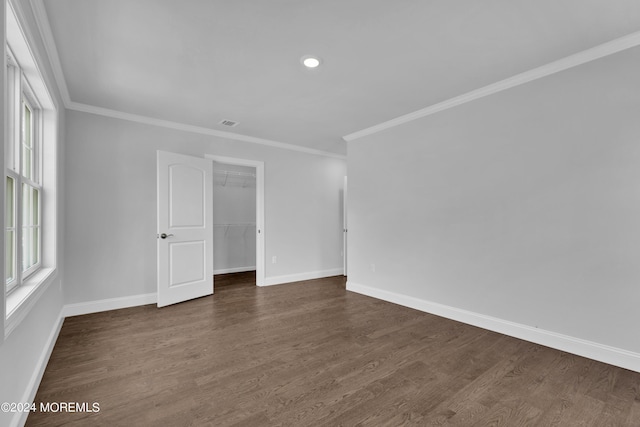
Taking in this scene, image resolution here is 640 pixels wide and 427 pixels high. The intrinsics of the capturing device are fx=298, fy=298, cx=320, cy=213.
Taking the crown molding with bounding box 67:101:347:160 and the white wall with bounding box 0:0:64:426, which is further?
the crown molding with bounding box 67:101:347:160

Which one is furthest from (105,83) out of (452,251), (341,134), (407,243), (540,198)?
(540,198)

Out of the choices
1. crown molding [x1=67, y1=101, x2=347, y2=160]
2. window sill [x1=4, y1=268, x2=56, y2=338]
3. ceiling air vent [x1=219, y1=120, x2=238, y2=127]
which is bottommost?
window sill [x1=4, y1=268, x2=56, y2=338]

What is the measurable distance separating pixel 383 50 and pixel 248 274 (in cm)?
493

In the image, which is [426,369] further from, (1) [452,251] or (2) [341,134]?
(2) [341,134]

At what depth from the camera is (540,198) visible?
9.03 ft

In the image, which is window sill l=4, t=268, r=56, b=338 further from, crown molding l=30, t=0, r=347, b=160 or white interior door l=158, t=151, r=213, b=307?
crown molding l=30, t=0, r=347, b=160

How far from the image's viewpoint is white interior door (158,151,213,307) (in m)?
3.88

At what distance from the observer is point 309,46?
7.73ft

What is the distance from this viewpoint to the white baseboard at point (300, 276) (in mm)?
5055

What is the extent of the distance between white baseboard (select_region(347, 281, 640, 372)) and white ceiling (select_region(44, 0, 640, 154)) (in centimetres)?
240

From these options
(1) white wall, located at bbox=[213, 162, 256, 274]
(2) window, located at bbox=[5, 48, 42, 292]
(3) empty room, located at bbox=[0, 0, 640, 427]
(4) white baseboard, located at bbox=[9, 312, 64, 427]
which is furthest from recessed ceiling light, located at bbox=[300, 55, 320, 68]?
(1) white wall, located at bbox=[213, 162, 256, 274]

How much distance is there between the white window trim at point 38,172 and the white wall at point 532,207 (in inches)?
142

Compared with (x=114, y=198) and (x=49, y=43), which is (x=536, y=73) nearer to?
(x=49, y=43)

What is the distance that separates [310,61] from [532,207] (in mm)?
2441
